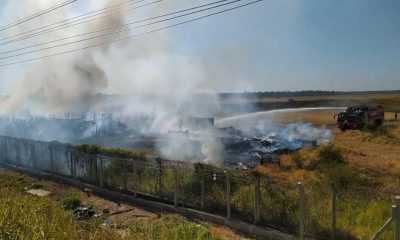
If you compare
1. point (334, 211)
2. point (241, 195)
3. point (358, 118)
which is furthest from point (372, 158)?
point (358, 118)

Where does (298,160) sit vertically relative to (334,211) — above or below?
below

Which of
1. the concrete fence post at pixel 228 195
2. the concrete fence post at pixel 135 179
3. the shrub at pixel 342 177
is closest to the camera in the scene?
the concrete fence post at pixel 228 195

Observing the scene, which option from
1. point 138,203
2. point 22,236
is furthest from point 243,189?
point 22,236

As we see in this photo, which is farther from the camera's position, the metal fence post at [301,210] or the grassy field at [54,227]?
the metal fence post at [301,210]

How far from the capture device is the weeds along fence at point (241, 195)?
10.1 m

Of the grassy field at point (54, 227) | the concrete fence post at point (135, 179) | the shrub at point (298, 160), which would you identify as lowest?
the shrub at point (298, 160)

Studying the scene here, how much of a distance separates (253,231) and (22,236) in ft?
22.3

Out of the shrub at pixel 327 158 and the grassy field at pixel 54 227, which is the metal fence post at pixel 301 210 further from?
the shrub at pixel 327 158

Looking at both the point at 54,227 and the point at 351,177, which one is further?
the point at 351,177

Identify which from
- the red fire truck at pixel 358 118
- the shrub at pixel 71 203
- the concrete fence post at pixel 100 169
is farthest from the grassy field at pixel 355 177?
the concrete fence post at pixel 100 169

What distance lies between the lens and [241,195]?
1212 centimetres

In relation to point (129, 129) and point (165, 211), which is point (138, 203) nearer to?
point (165, 211)

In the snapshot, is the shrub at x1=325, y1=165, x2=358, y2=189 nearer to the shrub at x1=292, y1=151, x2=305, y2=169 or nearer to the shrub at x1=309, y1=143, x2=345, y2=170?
the shrub at x1=309, y1=143, x2=345, y2=170

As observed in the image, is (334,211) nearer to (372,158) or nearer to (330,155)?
(330,155)
